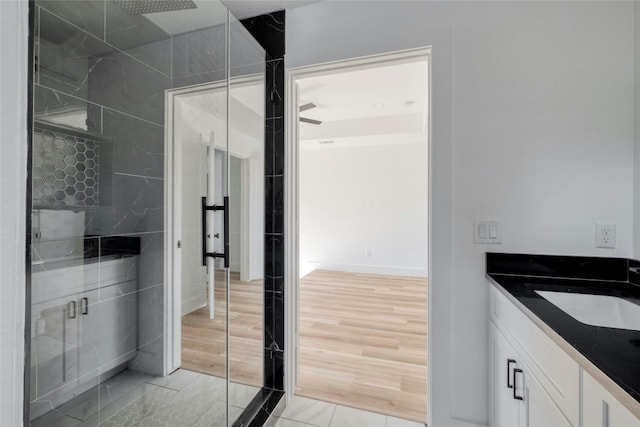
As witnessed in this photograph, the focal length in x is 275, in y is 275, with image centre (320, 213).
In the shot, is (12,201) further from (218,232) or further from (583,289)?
(583,289)

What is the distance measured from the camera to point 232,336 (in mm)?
1597

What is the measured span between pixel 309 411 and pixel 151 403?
3.05 ft

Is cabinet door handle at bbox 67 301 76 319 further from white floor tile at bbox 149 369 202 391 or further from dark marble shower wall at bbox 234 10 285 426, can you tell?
dark marble shower wall at bbox 234 10 285 426

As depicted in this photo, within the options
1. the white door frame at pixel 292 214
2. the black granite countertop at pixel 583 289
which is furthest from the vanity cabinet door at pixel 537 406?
the white door frame at pixel 292 214

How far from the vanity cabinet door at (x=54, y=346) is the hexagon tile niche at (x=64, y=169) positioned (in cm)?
34

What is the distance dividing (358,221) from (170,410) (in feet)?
15.3

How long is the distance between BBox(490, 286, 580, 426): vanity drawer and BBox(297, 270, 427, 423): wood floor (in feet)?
3.06

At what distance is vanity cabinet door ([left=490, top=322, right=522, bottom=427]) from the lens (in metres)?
1.12

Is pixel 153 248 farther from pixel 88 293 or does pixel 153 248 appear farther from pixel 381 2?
pixel 381 2

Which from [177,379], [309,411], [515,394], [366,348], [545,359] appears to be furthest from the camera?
[366,348]

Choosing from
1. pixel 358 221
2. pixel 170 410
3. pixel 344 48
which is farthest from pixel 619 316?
pixel 358 221

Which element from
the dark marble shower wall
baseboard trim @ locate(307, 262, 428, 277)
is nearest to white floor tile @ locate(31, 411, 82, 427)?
the dark marble shower wall

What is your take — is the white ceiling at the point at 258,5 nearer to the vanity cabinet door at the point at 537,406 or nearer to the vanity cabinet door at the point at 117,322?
the vanity cabinet door at the point at 117,322

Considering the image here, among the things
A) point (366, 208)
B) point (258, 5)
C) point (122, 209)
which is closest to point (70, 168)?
point (122, 209)
